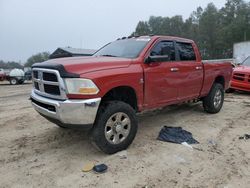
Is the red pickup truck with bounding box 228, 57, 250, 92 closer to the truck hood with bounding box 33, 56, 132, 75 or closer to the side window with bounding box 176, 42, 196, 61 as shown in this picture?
the side window with bounding box 176, 42, 196, 61

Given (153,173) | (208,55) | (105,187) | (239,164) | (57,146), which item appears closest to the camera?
(105,187)

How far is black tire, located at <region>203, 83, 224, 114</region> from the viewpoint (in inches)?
290

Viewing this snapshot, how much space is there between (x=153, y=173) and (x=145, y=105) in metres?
1.49

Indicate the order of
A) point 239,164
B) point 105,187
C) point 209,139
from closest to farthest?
point 105,187
point 239,164
point 209,139

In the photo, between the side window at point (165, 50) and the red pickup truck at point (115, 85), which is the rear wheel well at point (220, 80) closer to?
the red pickup truck at point (115, 85)

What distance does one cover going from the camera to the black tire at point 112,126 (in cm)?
436

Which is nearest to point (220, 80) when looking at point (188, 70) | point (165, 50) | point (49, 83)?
point (188, 70)

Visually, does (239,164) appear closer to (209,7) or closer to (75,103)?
(75,103)

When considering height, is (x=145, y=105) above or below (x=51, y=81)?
below

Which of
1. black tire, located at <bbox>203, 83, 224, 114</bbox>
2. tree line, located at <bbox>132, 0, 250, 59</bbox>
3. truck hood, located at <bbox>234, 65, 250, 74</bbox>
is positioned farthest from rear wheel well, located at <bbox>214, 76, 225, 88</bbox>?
tree line, located at <bbox>132, 0, 250, 59</bbox>

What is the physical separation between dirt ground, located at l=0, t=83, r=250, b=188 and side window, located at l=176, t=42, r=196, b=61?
1.52 meters

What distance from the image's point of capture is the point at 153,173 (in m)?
4.02

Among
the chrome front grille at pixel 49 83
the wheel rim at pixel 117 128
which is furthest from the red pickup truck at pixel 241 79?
the chrome front grille at pixel 49 83

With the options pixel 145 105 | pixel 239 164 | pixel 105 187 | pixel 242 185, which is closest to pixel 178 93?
pixel 145 105
